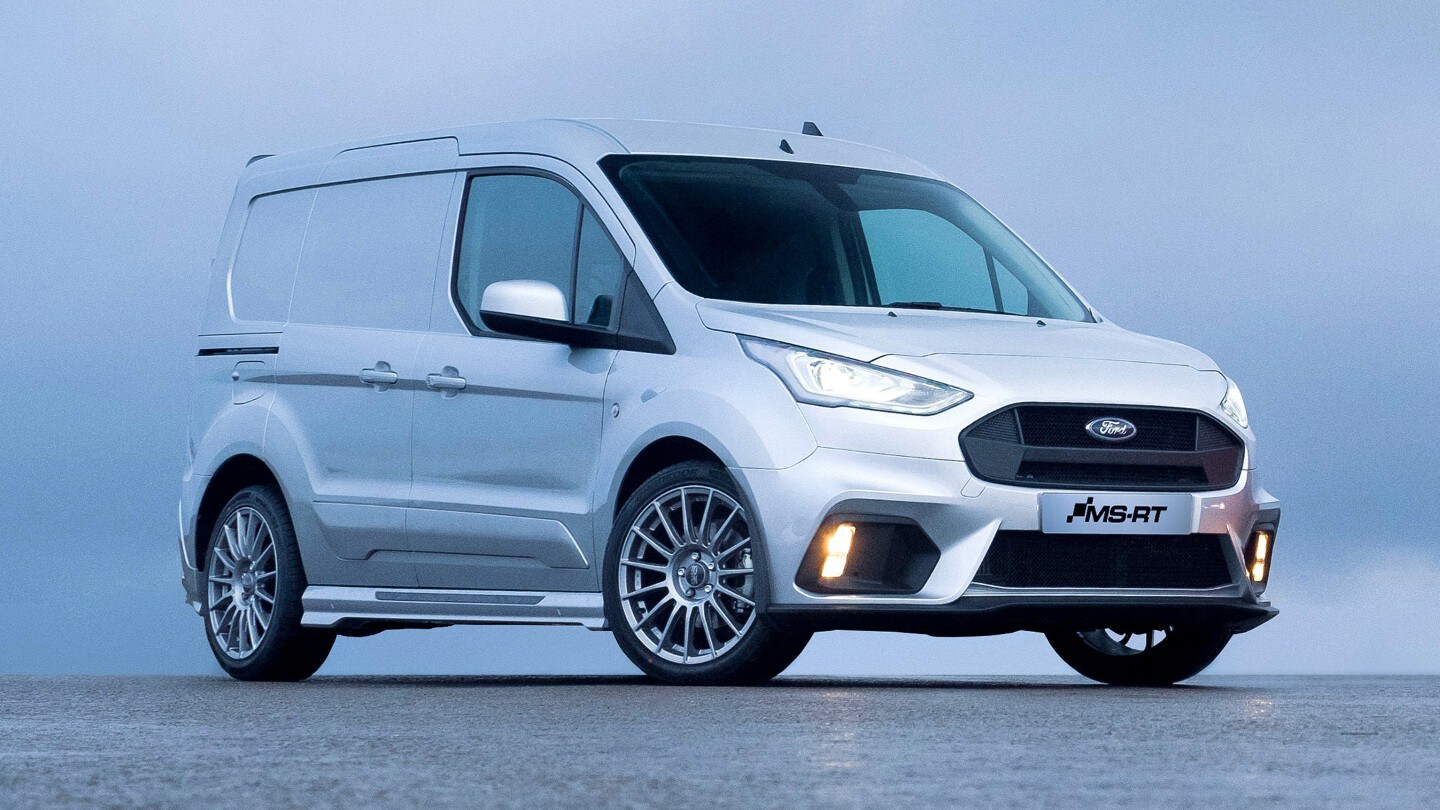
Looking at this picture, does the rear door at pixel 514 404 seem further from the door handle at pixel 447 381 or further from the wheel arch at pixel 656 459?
the wheel arch at pixel 656 459

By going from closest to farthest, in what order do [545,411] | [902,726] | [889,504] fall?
[902,726], [889,504], [545,411]

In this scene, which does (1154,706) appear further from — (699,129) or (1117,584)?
(699,129)

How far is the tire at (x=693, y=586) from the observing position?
7965 millimetres

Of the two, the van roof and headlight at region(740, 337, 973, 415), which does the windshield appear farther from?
headlight at region(740, 337, 973, 415)

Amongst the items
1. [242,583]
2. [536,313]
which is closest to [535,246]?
[536,313]

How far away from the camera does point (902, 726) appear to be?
608 cm

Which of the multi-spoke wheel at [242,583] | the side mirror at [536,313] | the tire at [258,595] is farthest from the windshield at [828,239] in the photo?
the multi-spoke wheel at [242,583]

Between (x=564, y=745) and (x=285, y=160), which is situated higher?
(x=285, y=160)

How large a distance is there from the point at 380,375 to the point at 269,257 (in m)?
1.53

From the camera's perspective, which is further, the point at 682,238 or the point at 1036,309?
the point at 1036,309

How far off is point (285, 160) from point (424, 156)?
55.6 inches

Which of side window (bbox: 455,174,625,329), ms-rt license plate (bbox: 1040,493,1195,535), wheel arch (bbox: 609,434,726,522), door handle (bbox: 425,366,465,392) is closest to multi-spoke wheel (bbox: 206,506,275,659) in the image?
door handle (bbox: 425,366,465,392)

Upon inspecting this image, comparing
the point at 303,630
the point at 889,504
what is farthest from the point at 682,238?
the point at 303,630

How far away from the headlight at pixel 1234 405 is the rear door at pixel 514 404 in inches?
91.6
